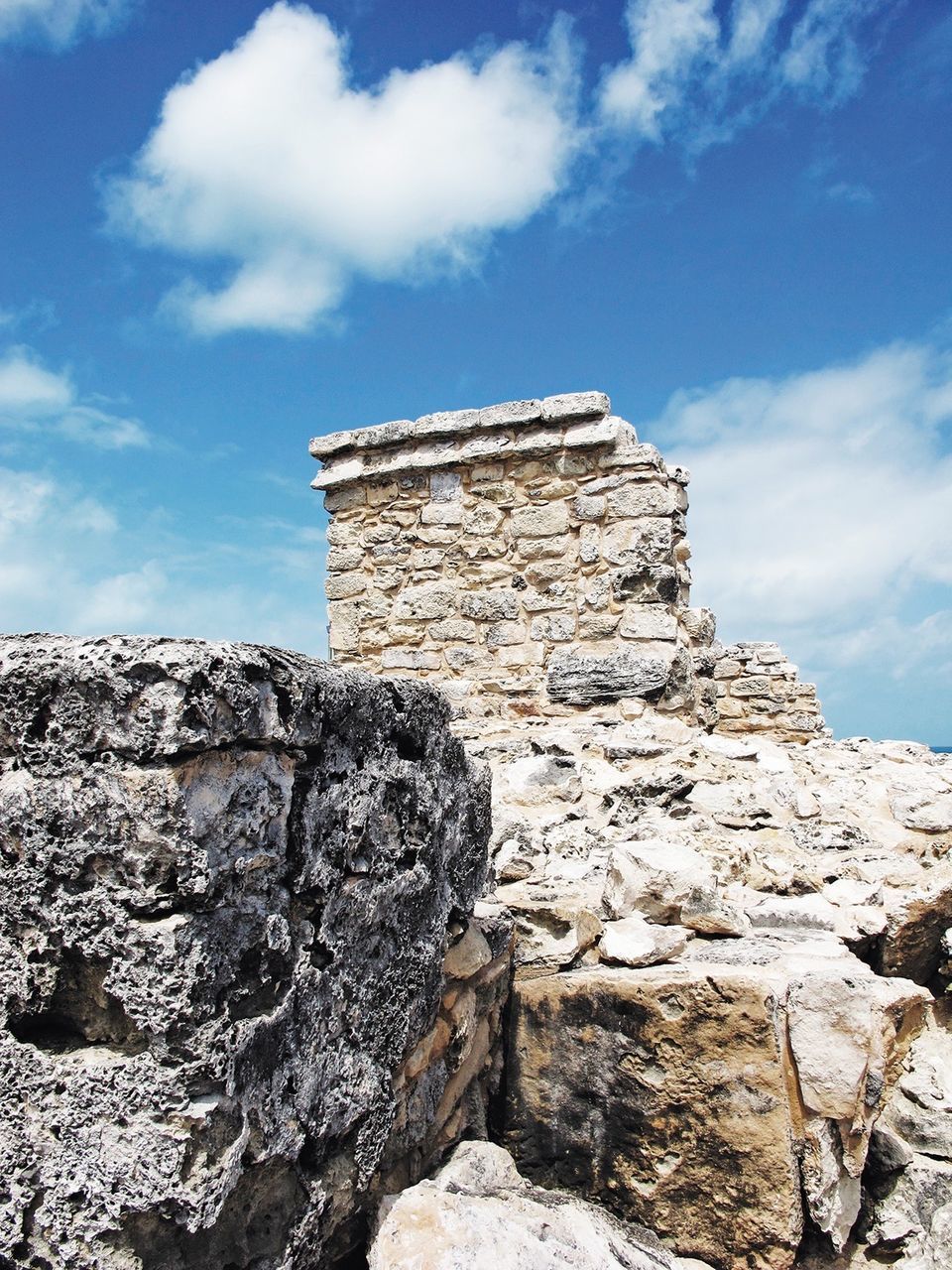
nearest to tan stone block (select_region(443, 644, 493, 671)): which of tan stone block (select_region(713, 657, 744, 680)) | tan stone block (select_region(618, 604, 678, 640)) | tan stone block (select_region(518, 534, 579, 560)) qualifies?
tan stone block (select_region(518, 534, 579, 560))

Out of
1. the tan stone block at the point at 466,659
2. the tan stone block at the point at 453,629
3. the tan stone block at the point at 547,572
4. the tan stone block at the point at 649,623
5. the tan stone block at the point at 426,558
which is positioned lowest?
the tan stone block at the point at 466,659

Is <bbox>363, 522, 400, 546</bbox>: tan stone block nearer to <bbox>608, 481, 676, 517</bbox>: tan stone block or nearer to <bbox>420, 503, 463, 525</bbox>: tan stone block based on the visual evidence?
<bbox>420, 503, 463, 525</bbox>: tan stone block

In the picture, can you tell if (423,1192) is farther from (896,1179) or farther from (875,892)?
(875,892)

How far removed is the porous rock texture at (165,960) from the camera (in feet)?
4.55

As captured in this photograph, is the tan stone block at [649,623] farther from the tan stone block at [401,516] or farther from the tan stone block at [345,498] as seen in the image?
the tan stone block at [345,498]

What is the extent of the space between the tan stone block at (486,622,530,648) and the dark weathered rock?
0.89 feet

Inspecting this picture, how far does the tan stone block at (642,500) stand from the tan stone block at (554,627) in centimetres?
70

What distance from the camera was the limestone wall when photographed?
550 cm

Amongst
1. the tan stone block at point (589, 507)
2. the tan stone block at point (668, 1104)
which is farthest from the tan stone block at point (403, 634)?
the tan stone block at point (668, 1104)

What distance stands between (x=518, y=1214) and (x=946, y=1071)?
1.57 m

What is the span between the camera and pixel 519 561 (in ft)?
19.1

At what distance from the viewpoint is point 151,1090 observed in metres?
1.38

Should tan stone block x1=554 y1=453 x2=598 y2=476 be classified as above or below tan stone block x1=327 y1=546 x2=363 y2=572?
above

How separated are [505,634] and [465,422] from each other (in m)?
1.41
